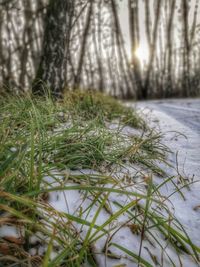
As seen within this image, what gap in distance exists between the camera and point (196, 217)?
1.38 m

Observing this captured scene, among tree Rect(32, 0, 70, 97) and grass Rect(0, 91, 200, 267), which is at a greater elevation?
tree Rect(32, 0, 70, 97)

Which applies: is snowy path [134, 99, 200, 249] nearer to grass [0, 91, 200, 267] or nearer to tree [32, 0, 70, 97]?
grass [0, 91, 200, 267]

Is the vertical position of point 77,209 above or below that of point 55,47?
below

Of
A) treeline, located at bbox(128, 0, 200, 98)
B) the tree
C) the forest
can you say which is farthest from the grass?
treeline, located at bbox(128, 0, 200, 98)

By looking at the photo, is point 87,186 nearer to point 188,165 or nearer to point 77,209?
point 77,209

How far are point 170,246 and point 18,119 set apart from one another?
1204mm

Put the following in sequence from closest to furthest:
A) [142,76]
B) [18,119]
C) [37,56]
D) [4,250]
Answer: [4,250] → [18,119] → [37,56] → [142,76]

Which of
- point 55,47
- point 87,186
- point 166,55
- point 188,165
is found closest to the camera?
point 87,186

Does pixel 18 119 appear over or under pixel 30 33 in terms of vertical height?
under

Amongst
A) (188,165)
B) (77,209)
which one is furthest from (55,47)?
(77,209)

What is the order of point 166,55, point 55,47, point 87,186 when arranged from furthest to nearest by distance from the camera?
point 166,55 < point 55,47 < point 87,186

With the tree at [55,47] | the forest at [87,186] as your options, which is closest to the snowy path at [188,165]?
the forest at [87,186]

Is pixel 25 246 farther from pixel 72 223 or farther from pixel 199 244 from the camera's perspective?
pixel 199 244

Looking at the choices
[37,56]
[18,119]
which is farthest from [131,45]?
[18,119]
